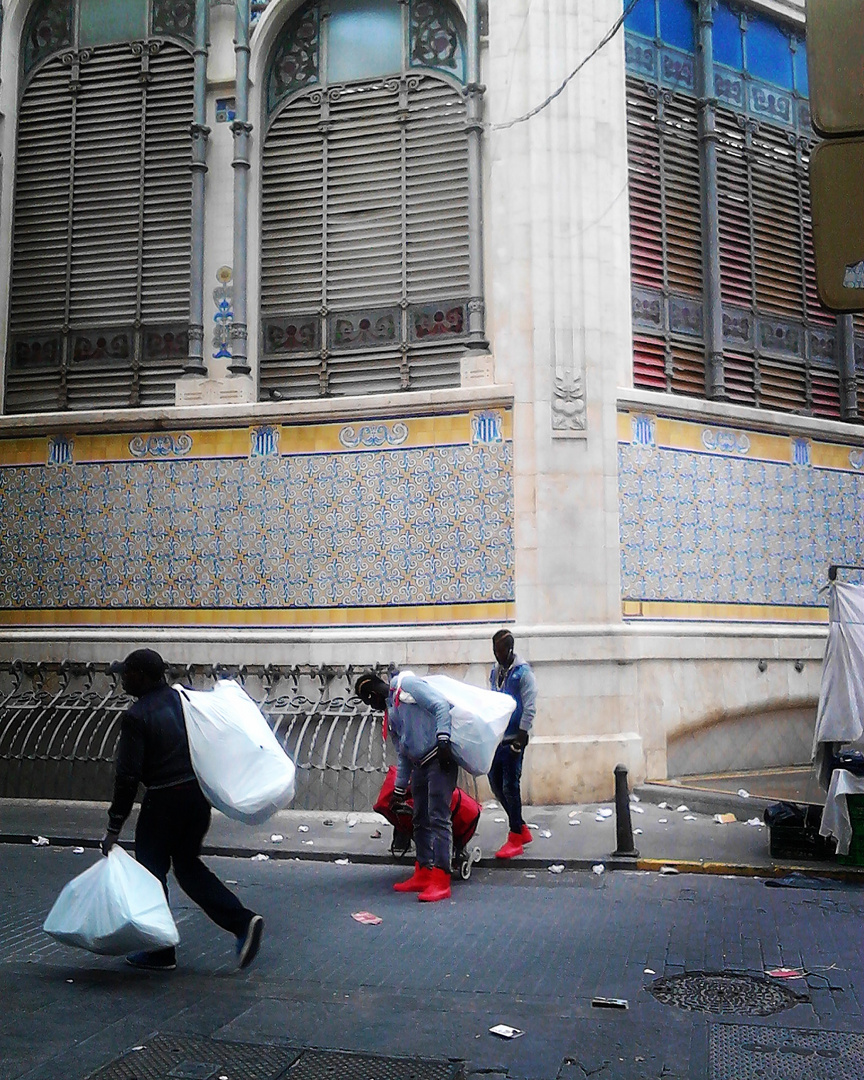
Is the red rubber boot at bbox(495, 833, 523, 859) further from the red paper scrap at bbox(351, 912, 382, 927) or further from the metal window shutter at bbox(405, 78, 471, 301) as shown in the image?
the metal window shutter at bbox(405, 78, 471, 301)

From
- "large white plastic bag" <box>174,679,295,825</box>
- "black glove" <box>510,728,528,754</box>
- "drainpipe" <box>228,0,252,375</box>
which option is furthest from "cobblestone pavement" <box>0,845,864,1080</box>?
"drainpipe" <box>228,0,252,375</box>

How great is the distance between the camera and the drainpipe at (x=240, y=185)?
14.7 metres

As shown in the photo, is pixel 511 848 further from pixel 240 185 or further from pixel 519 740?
pixel 240 185

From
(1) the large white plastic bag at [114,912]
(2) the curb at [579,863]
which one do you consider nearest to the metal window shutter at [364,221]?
(2) the curb at [579,863]

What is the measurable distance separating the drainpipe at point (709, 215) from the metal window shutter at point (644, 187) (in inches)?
30.0

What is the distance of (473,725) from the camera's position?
30.2 ft

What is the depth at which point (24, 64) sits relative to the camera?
1608 centimetres

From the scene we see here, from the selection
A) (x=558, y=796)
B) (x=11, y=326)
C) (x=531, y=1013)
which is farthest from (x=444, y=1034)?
(x=11, y=326)

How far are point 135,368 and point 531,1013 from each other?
443 inches

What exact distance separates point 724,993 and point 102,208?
42.7 ft

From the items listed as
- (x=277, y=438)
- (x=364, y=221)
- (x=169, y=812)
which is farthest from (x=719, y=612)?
(x=169, y=812)

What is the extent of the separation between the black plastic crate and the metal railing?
424 centimetres

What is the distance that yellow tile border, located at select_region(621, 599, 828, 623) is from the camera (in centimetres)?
1366

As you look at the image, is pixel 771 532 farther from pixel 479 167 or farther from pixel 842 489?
pixel 479 167
